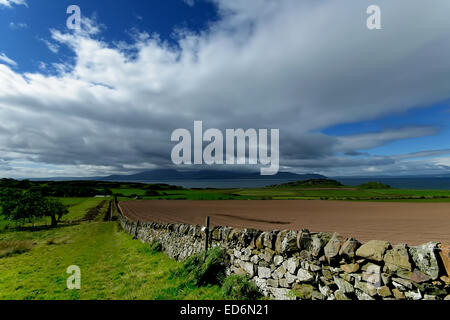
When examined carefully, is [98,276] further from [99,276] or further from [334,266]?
[334,266]

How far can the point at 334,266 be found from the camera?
4.54 meters

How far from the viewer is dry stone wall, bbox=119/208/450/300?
3463 millimetres

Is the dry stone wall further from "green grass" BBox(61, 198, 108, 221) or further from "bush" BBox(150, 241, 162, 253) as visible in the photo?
"green grass" BBox(61, 198, 108, 221)

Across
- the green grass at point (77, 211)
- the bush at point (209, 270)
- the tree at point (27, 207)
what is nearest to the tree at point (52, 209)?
the tree at point (27, 207)

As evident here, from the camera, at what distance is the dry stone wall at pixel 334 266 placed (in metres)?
3.46

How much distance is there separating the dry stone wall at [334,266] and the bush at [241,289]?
233 mm

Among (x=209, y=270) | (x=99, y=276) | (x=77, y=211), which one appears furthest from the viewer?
(x=77, y=211)

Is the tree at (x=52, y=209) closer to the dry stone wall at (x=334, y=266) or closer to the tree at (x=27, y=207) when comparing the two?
the tree at (x=27, y=207)

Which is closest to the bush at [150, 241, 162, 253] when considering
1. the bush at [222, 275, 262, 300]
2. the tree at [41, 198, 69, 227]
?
the bush at [222, 275, 262, 300]

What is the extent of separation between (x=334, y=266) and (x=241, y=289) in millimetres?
2633

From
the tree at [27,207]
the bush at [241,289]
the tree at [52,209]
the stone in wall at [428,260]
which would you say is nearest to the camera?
the stone in wall at [428,260]

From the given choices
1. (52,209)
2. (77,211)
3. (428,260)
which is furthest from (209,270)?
(77,211)

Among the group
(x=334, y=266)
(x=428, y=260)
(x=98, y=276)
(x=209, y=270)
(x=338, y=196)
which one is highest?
(x=428, y=260)
